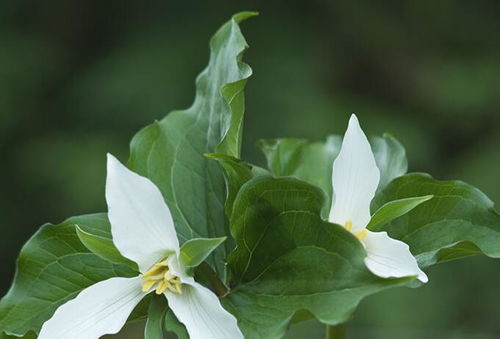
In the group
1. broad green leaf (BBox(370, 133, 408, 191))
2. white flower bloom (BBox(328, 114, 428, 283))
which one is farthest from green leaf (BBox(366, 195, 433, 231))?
broad green leaf (BBox(370, 133, 408, 191))

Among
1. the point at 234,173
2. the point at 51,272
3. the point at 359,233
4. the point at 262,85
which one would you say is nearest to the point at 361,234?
the point at 359,233

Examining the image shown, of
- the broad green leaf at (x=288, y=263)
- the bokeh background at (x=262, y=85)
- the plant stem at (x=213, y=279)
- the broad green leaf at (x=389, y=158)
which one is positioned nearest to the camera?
the broad green leaf at (x=288, y=263)

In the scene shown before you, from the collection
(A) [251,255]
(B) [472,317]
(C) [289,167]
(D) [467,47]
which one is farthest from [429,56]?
(A) [251,255]

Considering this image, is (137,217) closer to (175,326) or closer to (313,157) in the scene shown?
(175,326)

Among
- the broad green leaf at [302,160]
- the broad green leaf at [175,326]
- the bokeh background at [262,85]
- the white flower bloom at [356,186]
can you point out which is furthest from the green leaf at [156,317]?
the bokeh background at [262,85]

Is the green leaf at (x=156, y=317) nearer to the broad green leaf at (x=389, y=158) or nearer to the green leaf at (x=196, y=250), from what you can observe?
the green leaf at (x=196, y=250)

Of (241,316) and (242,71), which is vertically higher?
(242,71)

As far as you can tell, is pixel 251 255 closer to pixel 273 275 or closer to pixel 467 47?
pixel 273 275

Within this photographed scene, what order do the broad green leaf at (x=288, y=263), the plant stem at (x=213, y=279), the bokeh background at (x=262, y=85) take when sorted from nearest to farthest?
the broad green leaf at (x=288, y=263) → the plant stem at (x=213, y=279) → the bokeh background at (x=262, y=85)
